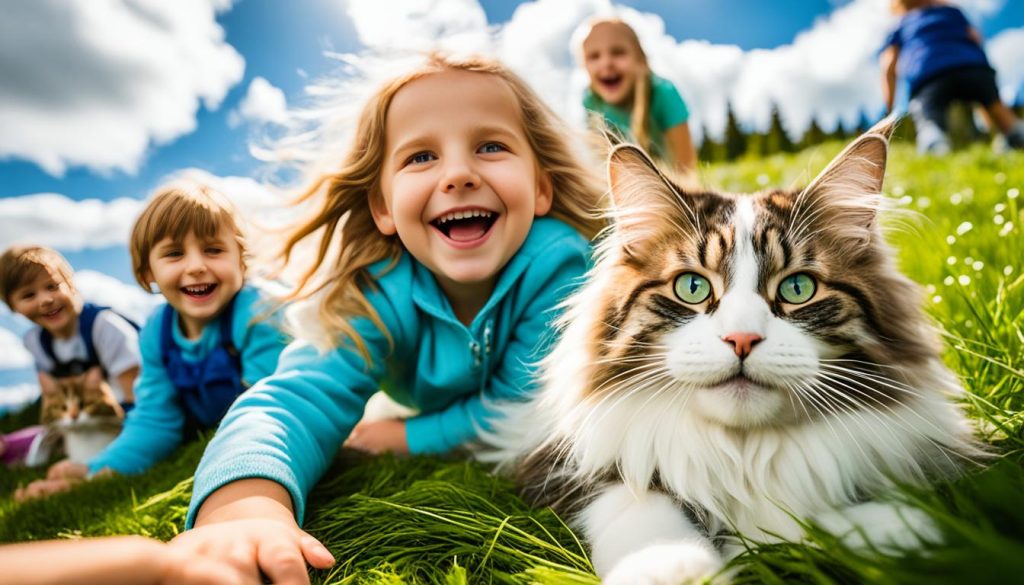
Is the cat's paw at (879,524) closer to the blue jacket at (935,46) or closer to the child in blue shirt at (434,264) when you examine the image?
the child in blue shirt at (434,264)

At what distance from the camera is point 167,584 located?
0.98 metres

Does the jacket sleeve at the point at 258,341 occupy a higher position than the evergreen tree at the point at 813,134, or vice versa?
the evergreen tree at the point at 813,134

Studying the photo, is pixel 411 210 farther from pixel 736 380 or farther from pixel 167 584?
pixel 167 584

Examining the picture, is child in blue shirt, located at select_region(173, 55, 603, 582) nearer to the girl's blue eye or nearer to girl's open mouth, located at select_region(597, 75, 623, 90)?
the girl's blue eye

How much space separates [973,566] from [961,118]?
10.4 metres

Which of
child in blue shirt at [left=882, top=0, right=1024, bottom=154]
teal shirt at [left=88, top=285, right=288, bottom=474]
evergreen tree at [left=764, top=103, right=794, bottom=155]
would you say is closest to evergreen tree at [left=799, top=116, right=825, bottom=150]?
evergreen tree at [left=764, top=103, right=794, bottom=155]

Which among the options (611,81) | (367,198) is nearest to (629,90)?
(611,81)

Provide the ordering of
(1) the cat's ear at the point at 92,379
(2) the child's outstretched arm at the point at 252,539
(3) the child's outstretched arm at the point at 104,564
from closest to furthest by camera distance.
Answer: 1. (3) the child's outstretched arm at the point at 104,564
2. (2) the child's outstretched arm at the point at 252,539
3. (1) the cat's ear at the point at 92,379

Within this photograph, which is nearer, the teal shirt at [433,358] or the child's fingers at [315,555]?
the child's fingers at [315,555]

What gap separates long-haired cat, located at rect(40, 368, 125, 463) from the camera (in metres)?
3.89

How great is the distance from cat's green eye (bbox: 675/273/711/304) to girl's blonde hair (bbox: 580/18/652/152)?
3.38m

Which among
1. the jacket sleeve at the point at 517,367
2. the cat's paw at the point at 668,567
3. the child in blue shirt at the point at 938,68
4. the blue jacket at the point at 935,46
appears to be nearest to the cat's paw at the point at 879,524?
the cat's paw at the point at 668,567

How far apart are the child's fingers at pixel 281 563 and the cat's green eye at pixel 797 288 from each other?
114cm

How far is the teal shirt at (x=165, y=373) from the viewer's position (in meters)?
3.13
